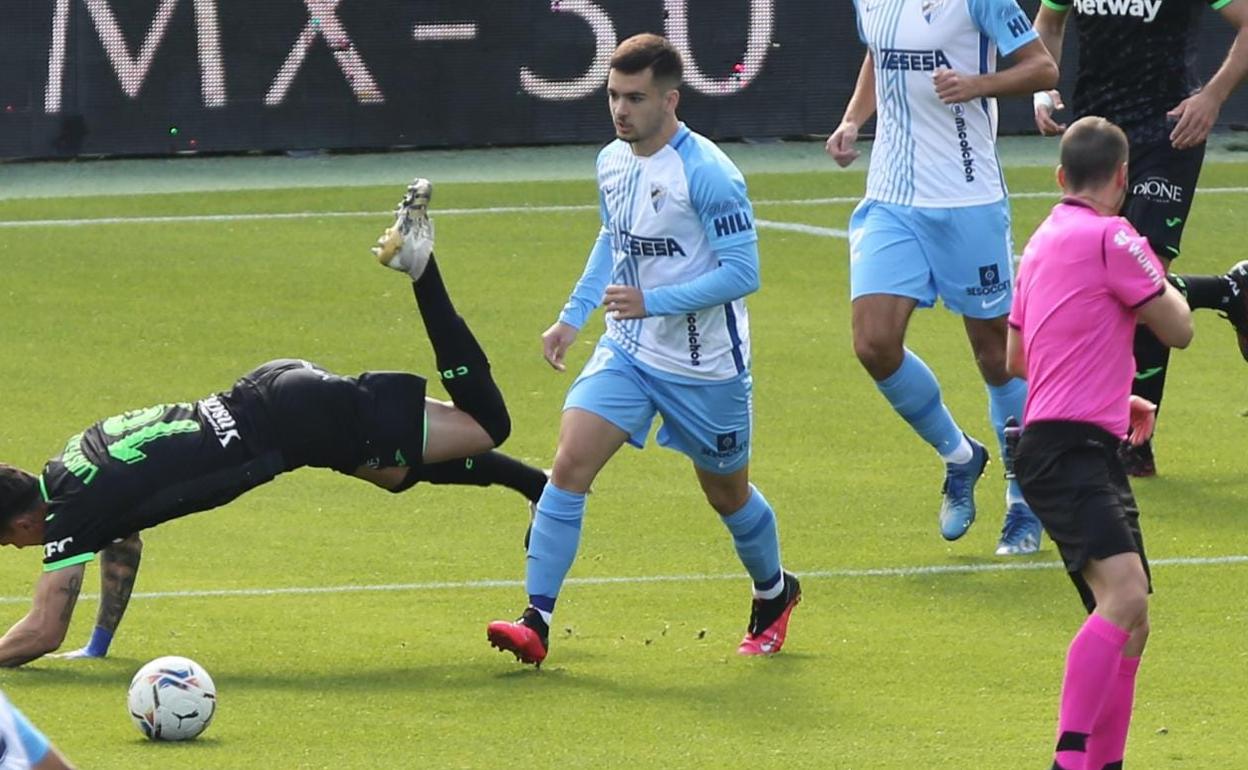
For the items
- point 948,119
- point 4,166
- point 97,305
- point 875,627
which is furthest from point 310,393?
point 4,166

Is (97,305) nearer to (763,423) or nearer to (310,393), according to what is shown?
(763,423)

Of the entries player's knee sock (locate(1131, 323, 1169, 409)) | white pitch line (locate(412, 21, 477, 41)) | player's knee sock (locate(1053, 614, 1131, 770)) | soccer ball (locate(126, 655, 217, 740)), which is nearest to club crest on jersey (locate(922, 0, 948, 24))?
player's knee sock (locate(1131, 323, 1169, 409))

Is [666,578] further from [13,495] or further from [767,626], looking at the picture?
[13,495]

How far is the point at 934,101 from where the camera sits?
932cm

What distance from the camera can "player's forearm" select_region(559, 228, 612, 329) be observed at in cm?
813

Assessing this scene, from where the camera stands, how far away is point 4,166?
18.0 metres

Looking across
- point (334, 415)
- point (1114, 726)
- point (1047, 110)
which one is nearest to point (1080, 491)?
point (1114, 726)

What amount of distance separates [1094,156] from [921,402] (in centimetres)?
287

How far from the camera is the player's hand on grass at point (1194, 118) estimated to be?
9383 millimetres

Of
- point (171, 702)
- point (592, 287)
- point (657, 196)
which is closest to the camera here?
point (171, 702)

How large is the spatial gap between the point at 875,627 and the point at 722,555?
1341mm

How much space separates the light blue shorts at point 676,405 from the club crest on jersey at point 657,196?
1.57 feet

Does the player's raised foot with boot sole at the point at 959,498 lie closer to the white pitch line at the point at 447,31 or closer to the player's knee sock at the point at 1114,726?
the player's knee sock at the point at 1114,726

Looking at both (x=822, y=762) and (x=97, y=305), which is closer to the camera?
(x=822, y=762)
